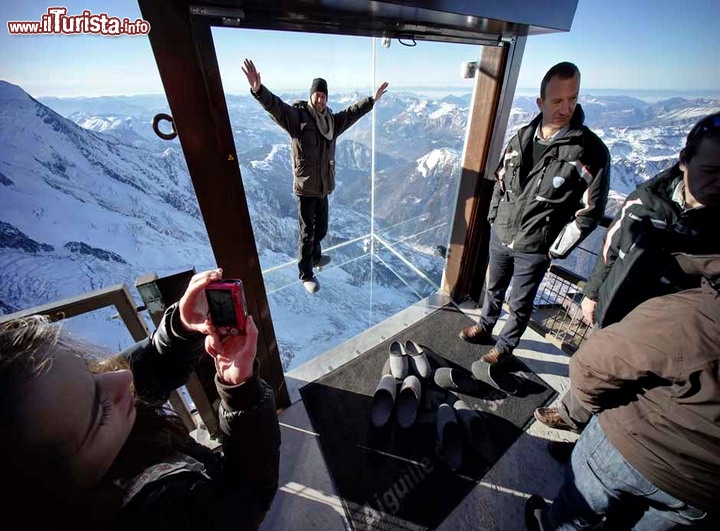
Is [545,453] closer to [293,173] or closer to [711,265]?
[711,265]

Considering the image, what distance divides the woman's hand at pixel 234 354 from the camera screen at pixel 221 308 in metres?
0.04

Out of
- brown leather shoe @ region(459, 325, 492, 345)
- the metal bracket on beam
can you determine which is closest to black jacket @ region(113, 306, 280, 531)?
the metal bracket on beam

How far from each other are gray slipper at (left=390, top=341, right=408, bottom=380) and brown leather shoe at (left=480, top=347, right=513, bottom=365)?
0.65 meters

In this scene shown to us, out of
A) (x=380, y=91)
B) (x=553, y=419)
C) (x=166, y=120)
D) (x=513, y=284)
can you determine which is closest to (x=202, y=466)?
(x=166, y=120)

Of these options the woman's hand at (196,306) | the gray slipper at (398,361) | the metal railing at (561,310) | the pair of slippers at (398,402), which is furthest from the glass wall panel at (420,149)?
the woman's hand at (196,306)

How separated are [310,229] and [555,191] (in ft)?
5.96

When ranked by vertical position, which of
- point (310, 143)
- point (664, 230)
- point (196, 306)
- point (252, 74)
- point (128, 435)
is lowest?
point (128, 435)

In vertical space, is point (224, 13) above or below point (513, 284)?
above

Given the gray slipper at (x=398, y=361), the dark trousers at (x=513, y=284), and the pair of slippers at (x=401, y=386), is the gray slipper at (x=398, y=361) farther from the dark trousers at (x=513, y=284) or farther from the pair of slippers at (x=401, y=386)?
the dark trousers at (x=513, y=284)

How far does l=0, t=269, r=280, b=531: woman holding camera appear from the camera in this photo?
16.0 inches

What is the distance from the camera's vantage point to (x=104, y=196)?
486 cm

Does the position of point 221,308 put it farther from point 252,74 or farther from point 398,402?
point 398,402

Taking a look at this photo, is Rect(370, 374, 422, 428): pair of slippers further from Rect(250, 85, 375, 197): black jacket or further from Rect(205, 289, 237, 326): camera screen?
Rect(250, 85, 375, 197): black jacket

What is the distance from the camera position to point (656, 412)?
2.56 ft
